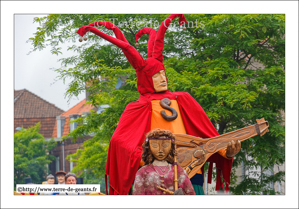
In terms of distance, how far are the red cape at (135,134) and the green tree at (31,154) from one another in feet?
17.1

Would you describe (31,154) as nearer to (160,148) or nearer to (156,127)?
(156,127)

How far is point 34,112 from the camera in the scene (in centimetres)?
1238

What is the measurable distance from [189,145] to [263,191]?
4.51 m

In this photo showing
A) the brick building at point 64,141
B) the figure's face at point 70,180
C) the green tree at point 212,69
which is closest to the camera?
the figure's face at point 70,180

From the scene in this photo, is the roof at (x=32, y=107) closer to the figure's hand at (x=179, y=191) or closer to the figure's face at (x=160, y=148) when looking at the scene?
the figure's face at (x=160, y=148)

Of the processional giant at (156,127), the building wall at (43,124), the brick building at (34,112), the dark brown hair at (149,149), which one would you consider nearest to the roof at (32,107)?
the brick building at (34,112)

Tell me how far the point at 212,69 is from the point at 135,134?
4.01m

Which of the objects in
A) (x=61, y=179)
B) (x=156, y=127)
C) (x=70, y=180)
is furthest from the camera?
(x=61, y=179)

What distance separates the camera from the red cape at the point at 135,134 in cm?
578

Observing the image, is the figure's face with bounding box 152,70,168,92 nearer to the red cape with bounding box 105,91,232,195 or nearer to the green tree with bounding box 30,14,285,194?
the red cape with bounding box 105,91,232,195

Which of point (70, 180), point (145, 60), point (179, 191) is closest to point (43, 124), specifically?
point (70, 180)

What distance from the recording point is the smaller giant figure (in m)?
5.06

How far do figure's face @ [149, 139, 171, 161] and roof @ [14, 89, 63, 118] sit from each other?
5680 mm

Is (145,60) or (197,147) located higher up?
(145,60)
